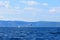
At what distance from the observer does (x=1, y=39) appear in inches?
933

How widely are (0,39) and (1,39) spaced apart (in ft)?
1.24

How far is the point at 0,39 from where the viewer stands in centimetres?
2333
